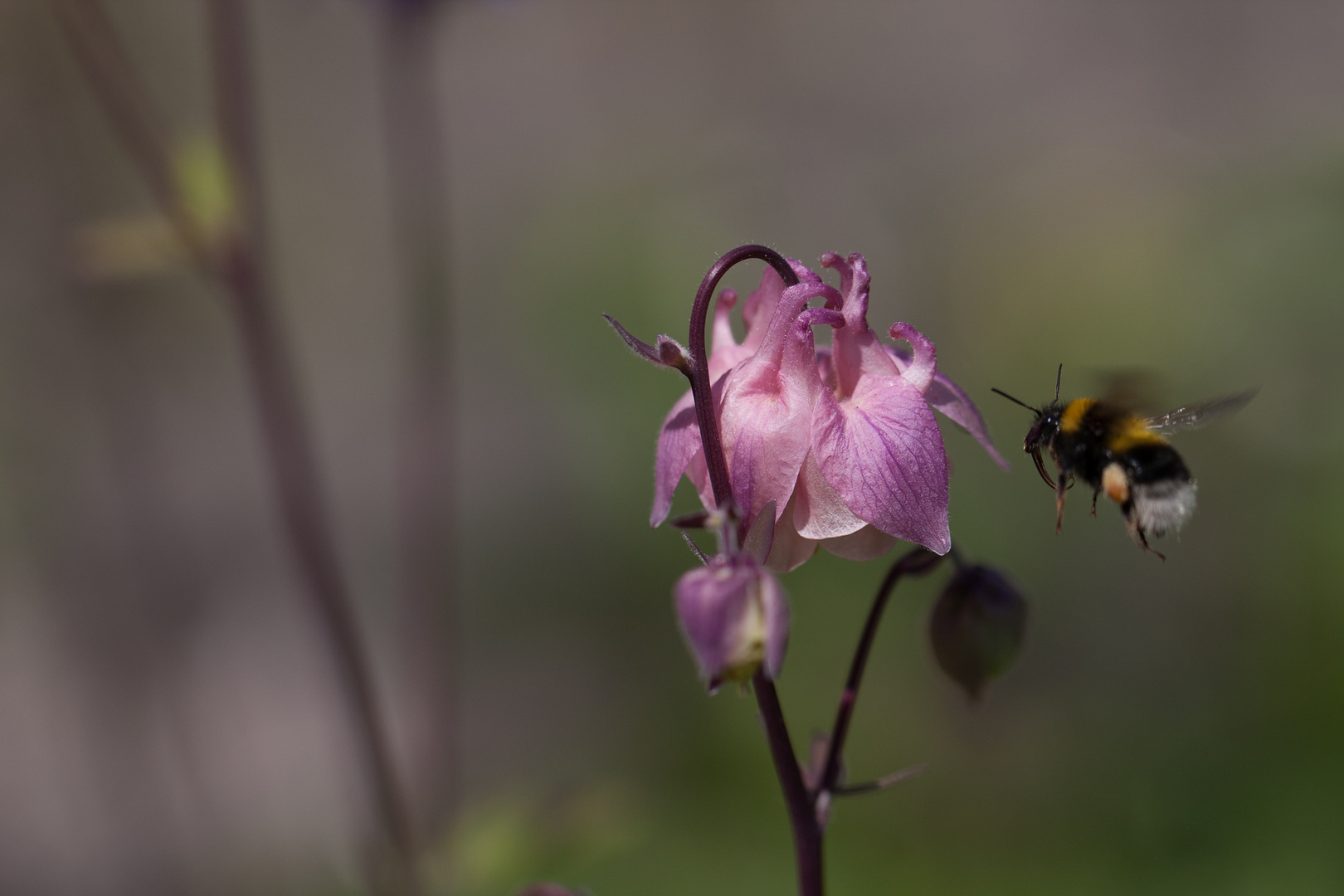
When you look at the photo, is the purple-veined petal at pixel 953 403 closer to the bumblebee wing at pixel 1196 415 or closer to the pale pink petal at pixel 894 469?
the pale pink petal at pixel 894 469

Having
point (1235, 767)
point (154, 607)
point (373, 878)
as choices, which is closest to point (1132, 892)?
point (1235, 767)

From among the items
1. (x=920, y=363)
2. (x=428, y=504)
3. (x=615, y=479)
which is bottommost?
(x=615, y=479)

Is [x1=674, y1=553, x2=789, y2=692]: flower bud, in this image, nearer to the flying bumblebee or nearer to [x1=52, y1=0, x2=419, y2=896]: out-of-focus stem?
the flying bumblebee

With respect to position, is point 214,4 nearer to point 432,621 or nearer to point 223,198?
point 223,198

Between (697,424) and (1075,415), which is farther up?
(697,424)

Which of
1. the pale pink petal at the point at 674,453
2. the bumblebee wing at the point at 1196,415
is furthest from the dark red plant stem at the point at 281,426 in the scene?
the bumblebee wing at the point at 1196,415

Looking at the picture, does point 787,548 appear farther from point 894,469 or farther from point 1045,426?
point 1045,426

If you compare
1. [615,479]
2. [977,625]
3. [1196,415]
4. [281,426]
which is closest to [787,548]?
[977,625]
